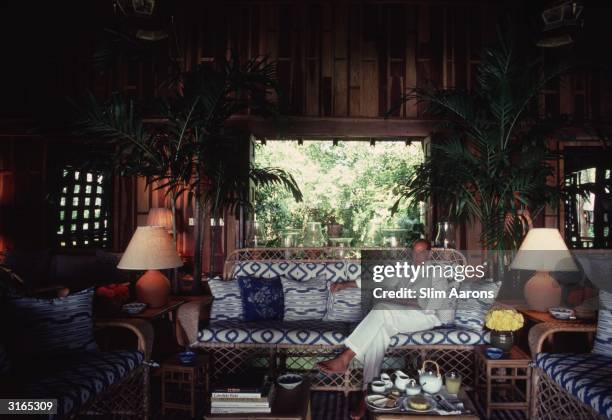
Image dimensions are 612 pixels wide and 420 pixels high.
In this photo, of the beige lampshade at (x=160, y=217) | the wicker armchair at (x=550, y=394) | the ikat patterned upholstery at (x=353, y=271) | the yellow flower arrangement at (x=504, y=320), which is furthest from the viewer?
the beige lampshade at (x=160, y=217)

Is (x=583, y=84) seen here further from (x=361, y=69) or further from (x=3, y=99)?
(x=3, y=99)

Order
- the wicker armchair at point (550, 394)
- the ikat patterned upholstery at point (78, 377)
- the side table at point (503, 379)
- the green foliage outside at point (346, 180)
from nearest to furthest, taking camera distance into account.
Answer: the ikat patterned upholstery at point (78, 377) < the wicker armchair at point (550, 394) < the side table at point (503, 379) < the green foliage outside at point (346, 180)

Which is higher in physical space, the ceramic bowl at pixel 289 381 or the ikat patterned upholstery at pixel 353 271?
the ikat patterned upholstery at pixel 353 271

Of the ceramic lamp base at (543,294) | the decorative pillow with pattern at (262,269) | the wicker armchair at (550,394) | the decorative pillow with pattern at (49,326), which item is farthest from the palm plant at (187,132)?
the wicker armchair at (550,394)

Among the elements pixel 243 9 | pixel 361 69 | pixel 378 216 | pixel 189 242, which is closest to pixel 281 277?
pixel 189 242

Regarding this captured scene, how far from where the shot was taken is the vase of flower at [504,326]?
2.97 meters

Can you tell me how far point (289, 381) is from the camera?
238 centimetres

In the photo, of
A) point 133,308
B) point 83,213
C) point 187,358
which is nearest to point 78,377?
point 187,358

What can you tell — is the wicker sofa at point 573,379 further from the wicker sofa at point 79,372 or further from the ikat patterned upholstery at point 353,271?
the wicker sofa at point 79,372

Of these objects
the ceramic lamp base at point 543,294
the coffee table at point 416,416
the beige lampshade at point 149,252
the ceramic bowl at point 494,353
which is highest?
the beige lampshade at point 149,252

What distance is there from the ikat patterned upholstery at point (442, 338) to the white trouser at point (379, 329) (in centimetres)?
4

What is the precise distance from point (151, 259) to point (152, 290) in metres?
0.28

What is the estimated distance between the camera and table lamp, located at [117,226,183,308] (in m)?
3.29

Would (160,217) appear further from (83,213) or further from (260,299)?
(260,299)
